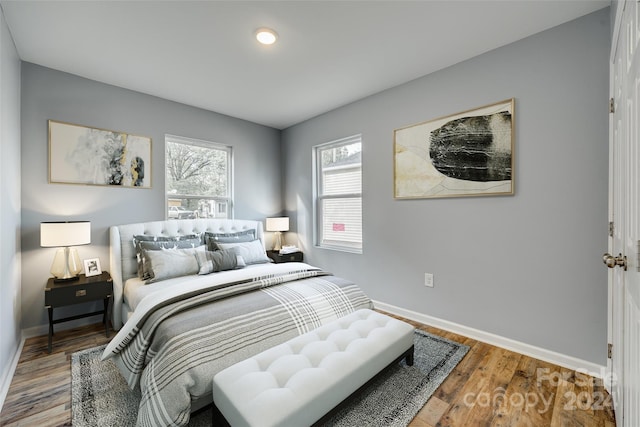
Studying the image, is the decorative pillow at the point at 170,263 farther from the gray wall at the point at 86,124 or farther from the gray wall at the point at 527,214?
the gray wall at the point at 527,214

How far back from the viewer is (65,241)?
7.82 feet

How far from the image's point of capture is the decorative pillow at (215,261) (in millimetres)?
2822

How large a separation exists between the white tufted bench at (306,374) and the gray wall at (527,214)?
3.56 feet

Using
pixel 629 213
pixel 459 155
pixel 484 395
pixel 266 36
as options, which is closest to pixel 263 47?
pixel 266 36

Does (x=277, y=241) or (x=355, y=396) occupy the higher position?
(x=277, y=241)

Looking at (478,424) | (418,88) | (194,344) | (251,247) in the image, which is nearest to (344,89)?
(418,88)

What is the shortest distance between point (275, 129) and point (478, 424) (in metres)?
4.26

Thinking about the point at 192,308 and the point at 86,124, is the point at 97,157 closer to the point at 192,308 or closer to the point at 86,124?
the point at 86,124

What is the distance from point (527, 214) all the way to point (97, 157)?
4103 mm

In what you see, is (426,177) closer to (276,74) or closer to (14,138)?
(276,74)

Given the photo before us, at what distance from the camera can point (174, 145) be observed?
138 inches

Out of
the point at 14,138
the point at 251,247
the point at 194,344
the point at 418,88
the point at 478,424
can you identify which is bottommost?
the point at 478,424

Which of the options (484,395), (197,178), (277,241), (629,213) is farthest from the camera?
(277,241)

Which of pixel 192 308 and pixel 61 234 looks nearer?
pixel 192 308
